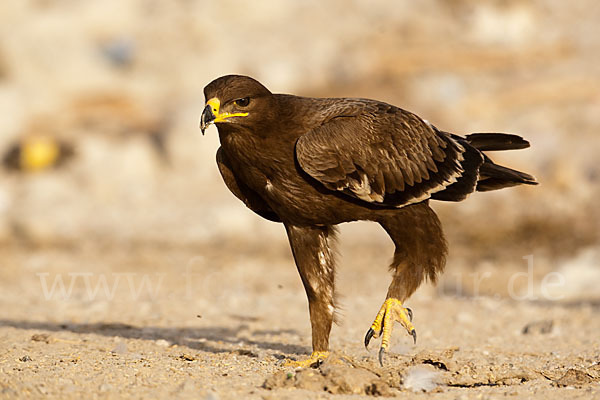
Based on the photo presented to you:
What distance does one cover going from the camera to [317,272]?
22.5ft

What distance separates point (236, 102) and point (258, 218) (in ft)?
32.4

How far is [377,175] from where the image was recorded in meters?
6.52

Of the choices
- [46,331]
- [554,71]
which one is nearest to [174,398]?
[46,331]

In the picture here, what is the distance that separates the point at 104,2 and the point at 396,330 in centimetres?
1753

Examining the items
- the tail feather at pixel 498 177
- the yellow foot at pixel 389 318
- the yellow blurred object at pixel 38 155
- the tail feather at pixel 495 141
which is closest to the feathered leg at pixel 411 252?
the yellow foot at pixel 389 318

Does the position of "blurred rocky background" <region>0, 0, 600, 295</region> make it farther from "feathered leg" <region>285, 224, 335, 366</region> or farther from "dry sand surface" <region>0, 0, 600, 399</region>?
"feathered leg" <region>285, 224, 335, 366</region>

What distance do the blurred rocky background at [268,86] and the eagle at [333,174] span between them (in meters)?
6.54

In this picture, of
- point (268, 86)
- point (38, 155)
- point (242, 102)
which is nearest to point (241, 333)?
point (242, 102)

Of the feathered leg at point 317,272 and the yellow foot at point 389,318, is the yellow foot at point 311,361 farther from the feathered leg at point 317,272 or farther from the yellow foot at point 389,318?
the yellow foot at point 389,318

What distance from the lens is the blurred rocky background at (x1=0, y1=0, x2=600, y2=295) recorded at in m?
15.6

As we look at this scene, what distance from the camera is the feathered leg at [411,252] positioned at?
21.5ft

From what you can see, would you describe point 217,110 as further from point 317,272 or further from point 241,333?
point 241,333

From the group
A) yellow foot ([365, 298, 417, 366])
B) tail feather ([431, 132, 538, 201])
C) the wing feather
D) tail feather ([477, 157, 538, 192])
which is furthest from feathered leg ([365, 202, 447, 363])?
tail feather ([477, 157, 538, 192])

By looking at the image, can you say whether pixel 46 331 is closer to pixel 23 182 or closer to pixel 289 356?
pixel 289 356
